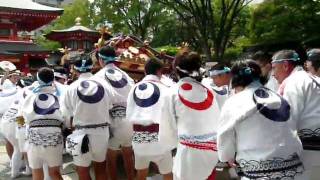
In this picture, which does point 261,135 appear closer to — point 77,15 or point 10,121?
point 10,121

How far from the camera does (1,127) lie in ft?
23.6

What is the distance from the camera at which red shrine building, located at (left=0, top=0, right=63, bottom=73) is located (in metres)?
20.7

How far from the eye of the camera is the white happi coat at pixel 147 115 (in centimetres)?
467

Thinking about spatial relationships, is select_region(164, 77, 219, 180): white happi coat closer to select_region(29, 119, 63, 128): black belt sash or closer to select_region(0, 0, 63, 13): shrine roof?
select_region(29, 119, 63, 128): black belt sash

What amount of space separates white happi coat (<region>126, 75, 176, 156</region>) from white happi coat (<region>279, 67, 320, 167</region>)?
5.39 feet

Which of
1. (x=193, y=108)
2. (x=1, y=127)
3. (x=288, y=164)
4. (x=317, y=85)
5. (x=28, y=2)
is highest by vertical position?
(x=28, y=2)

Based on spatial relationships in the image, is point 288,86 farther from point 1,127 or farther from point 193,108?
point 1,127

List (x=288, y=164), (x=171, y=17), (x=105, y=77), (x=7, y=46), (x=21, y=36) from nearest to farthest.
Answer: (x=288, y=164) → (x=105, y=77) → (x=7, y=46) → (x=21, y=36) → (x=171, y=17)

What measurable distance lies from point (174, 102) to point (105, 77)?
1.58m

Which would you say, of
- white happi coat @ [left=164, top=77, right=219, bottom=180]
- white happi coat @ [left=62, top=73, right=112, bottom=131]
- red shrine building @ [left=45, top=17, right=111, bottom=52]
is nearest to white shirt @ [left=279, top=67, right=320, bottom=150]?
white happi coat @ [left=164, top=77, right=219, bottom=180]

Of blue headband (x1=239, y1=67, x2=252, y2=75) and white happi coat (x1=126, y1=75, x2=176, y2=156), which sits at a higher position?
blue headband (x1=239, y1=67, x2=252, y2=75)

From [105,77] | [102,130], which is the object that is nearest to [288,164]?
[102,130]

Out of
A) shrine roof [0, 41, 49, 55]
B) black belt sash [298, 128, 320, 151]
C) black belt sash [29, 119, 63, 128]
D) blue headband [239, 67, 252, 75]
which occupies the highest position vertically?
shrine roof [0, 41, 49, 55]

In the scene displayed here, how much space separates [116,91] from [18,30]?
19464mm
